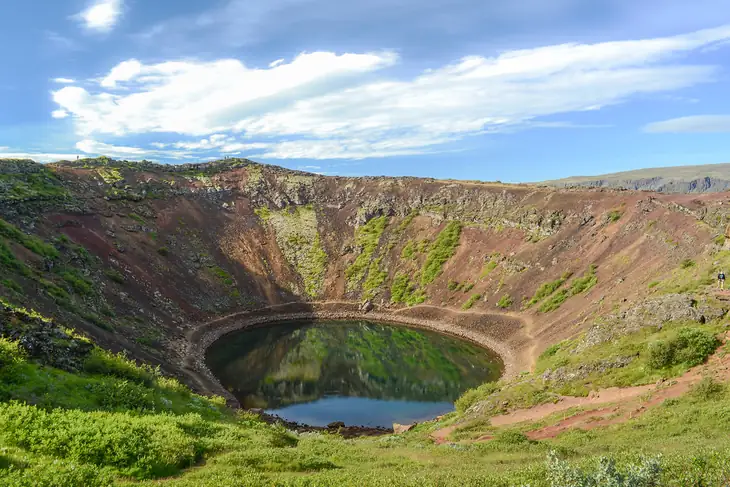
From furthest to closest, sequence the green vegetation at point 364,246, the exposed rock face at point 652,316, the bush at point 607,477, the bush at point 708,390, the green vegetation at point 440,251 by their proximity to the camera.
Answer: the green vegetation at point 364,246 → the green vegetation at point 440,251 → the exposed rock face at point 652,316 → the bush at point 708,390 → the bush at point 607,477

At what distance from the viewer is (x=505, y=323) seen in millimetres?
62781

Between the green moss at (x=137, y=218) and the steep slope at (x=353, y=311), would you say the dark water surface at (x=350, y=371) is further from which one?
the green moss at (x=137, y=218)

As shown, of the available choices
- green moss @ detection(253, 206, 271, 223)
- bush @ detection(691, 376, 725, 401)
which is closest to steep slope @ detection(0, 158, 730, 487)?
bush @ detection(691, 376, 725, 401)

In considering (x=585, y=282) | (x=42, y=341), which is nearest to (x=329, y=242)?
(x=585, y=282)

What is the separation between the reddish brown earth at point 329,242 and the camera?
2106 inches

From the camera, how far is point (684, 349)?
93.9 ft

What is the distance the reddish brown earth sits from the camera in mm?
53500

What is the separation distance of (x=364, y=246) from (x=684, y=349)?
66.7 metres

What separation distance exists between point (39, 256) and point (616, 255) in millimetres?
69940

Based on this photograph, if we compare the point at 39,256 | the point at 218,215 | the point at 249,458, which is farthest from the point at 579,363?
the point at 218,215

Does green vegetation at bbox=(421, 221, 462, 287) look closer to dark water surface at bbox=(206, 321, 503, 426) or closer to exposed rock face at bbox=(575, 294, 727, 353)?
dark water surface at bbox=(206, 321, 503, 426)

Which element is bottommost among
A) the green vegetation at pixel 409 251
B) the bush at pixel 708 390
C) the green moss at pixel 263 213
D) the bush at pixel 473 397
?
the bush at pixel 473 397

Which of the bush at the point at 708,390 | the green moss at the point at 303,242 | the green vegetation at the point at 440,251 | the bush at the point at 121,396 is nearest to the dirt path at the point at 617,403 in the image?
the bush at the point at 708,390

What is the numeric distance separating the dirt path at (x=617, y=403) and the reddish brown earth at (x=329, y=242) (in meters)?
19.6
